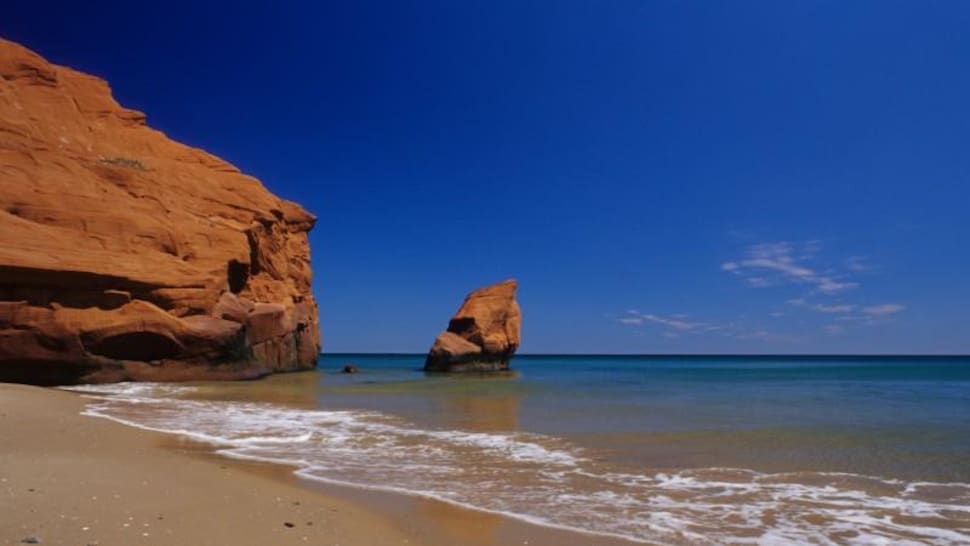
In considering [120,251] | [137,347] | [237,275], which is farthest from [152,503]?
[237,275]

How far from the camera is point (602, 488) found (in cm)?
853

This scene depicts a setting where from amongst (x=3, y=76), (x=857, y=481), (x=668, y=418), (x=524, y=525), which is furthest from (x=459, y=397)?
(x=3, y=76)

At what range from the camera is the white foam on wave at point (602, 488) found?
667 cm

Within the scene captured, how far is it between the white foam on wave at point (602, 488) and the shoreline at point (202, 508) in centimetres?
52

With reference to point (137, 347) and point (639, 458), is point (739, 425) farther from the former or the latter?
point (137, 347)

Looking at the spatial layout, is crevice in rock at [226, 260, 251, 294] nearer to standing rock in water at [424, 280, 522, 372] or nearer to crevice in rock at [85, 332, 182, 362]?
crevice in rock at [85, 332, 182, 362]

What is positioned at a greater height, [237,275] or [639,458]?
[237,275]

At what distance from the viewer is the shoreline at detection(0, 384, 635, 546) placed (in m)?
5.29

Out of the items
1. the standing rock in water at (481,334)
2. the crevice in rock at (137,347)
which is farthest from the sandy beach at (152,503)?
the standing rock in water at (481,334)

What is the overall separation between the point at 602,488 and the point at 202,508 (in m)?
5.04

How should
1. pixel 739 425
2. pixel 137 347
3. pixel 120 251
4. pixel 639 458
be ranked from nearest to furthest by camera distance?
pixel 639 458 → pixel 739 425 → pixel 137 347 → pixel 120 251

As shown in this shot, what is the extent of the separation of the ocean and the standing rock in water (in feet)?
84.5

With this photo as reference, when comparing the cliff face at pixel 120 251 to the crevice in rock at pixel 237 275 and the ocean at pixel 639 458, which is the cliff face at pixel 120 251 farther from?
the ocean at pixel 639 458

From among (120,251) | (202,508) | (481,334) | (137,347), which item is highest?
(120,251)
